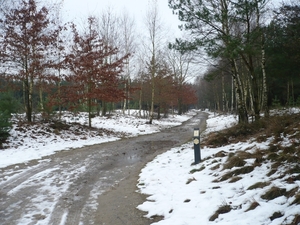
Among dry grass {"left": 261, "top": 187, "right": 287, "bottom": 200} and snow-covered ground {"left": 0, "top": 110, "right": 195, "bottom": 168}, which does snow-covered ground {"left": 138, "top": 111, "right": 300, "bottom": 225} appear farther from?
snow-covered ground {"left": 0, "top": 110, "right": 195, "bottom": 168}

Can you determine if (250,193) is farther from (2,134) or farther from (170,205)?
(2,134)

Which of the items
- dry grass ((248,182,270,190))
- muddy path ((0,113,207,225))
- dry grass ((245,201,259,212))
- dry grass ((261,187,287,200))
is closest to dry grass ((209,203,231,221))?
dry grass ((245,201,259,212))

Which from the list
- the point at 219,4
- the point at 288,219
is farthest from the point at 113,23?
the point at 288,219

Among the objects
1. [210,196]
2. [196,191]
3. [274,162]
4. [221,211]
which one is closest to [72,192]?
[196,191]

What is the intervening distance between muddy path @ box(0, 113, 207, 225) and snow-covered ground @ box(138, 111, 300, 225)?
0.48 m

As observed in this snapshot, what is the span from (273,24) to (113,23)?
2074 cm

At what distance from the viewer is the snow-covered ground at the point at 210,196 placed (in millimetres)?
3984

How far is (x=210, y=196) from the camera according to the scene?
5227 millimetres

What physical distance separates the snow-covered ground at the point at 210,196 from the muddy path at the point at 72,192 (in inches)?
19.0

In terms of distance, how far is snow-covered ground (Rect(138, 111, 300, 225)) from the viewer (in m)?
3.98

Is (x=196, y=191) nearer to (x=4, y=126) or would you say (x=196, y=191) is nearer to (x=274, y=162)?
(x=274, y=162)

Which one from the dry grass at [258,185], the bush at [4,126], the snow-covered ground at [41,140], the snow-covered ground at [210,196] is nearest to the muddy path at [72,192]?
the snow-covered ground at [210,196]

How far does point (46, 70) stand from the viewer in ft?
58.3

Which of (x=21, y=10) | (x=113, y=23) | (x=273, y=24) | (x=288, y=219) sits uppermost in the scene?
(x=113, y=23)
